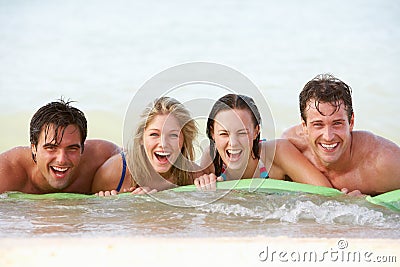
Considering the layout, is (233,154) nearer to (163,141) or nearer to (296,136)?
(163,141)

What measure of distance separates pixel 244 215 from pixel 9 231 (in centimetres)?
83

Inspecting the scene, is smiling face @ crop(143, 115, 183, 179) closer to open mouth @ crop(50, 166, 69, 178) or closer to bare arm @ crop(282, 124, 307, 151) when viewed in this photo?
open mouth @ crop(50, 166, 69, 178)

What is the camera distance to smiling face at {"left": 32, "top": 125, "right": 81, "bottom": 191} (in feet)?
8.89

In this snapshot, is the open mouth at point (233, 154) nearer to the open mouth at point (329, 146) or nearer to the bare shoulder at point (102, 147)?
the open mouth at point (329, 146)

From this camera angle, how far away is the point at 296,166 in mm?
2893

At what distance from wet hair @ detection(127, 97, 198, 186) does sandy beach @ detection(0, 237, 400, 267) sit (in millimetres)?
1450

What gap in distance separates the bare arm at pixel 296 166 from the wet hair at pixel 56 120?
1027 mm

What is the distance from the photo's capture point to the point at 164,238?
1.41 meters

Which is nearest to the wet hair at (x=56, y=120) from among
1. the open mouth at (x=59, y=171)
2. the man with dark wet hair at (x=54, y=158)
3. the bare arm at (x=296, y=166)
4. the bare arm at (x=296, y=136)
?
the man with dark wet hair at (x=54, y=158)

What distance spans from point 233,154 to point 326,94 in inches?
22.1

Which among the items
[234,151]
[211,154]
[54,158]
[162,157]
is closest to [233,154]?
[234,151]

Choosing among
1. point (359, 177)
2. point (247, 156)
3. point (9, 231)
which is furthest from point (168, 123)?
point (9, 231)

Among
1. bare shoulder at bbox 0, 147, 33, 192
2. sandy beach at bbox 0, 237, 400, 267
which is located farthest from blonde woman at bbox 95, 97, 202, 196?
sandy beach at bbox 0, 237, 400, 267

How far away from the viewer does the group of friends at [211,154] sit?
8.93 ft
